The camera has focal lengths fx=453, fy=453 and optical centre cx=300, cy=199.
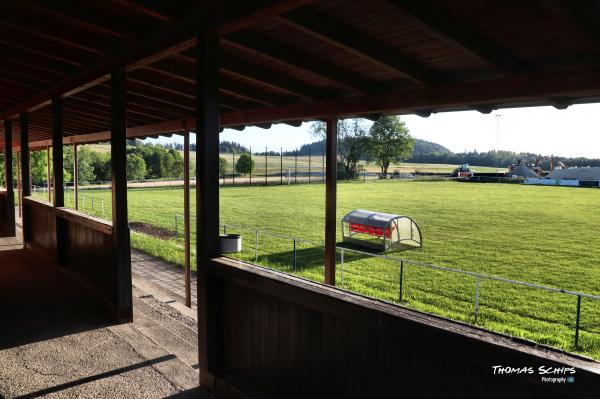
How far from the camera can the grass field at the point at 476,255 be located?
901 centimetres

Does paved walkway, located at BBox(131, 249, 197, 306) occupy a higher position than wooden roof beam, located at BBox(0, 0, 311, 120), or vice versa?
wooden roof beam, located at BBox(0, 0, 311, 120)

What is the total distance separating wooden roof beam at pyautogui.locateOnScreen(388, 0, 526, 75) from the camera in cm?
254

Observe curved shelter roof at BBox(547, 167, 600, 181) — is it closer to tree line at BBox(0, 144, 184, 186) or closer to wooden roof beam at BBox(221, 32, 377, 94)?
tree line at BBox(0, 144, 184, 186)

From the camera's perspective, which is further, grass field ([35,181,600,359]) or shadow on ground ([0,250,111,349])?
grass field ([35,181,600,359])

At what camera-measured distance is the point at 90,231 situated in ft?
17.6

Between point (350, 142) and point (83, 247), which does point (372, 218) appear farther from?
point (350, 142)

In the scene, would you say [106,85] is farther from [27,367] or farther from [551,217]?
[551,217]

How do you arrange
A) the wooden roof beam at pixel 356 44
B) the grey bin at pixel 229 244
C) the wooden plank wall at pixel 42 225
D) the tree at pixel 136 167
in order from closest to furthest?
the wooden roof beam at pixel 356 44 < the grey bin at pixel 229 244 < the wooden plank wall at pixel 42 225 < the tree at pixel 136 167

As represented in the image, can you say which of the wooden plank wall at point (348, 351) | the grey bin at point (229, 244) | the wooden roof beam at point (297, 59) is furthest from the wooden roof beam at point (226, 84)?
the wooden plank wall at point (348, 351)

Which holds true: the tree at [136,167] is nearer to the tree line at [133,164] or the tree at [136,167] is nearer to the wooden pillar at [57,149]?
the tree line at [133,164]

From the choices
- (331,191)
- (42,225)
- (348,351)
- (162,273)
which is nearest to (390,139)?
(162,273)

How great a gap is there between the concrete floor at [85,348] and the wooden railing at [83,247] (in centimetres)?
20

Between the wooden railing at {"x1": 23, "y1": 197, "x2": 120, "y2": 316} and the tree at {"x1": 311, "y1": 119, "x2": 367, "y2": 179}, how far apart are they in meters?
58.9

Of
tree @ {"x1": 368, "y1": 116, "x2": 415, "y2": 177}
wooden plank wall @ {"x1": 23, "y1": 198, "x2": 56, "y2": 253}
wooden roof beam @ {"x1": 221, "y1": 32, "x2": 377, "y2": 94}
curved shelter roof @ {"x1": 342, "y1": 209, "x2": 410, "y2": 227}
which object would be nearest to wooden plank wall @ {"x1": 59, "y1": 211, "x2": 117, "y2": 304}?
wooden plank wall @ {"x1": 23, "y1": 198, "x2": 56, "y2": 253}
